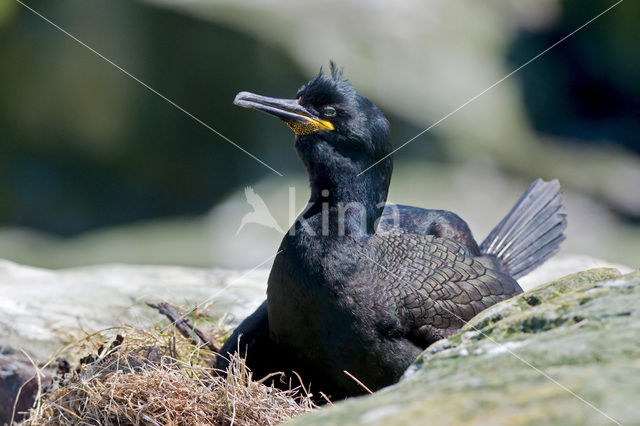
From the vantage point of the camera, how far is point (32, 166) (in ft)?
34.7

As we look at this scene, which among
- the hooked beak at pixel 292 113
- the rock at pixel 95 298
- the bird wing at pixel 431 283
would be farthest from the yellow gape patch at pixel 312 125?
the rock at pixel 95 298

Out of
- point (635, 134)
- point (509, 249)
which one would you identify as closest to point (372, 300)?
point (509, 249)

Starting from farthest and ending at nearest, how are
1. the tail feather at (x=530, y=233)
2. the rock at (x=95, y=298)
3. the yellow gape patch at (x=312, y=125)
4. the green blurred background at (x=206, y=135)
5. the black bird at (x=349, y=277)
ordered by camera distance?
1. the green blurred background at (x=206, y=135)
2. the tail feather at (x=530, y=233)
3. the rock at (x=95, y=298)
4. the yellow gape patch at (x=312, y=125)
5. the black bird at (x=349, y=277)

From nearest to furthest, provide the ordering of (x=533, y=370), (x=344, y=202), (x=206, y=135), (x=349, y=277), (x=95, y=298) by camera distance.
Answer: (x=533, y=370) < (x=349, y=277) < (x=344, y=202) < (x=95, y=298) < (x=206, y=135)

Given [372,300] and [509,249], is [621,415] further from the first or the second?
[509,249]

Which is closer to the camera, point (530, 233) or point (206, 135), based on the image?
point (530, 233)

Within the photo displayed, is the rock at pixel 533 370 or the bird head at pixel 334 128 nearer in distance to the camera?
the rock at pixel 533 370

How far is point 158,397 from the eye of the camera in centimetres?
341

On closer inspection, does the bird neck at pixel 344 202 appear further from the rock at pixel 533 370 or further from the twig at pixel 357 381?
the rock at pixel 533 370

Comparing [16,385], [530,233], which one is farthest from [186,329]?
[530,233]

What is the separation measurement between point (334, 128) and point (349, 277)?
2.56ft

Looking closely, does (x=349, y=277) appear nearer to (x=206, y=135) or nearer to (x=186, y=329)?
(x=186, y=329)

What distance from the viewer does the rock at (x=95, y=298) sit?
4773 millimetres

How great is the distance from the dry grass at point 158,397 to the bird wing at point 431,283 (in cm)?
62
